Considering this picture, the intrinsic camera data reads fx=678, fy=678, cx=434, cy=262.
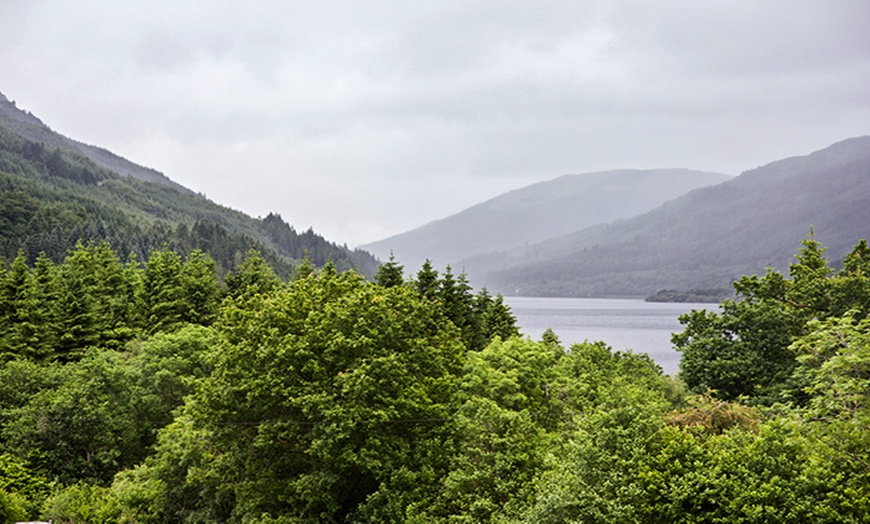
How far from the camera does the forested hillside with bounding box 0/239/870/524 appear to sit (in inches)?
631

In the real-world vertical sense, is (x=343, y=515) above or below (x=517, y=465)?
below

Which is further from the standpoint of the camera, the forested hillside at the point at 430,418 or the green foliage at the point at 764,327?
the green foliage at the point at 764,327

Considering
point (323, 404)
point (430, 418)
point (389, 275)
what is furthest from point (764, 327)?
point (389, 275)

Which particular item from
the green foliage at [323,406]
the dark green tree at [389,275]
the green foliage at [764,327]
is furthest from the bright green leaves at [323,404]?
the dark green tree at [389,275]

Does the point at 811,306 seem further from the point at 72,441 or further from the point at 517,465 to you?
the point at 72,441

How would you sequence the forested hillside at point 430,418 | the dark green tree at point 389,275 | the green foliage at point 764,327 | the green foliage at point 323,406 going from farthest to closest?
the dark green tree at point 389,275 → the green foliage at point 764,327 → the green foliage at point 323,406 → the forested hillside at point 430,418

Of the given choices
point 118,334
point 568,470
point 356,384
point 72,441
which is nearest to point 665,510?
point 568,470

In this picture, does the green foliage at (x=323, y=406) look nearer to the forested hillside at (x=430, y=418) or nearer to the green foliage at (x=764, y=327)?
the forested hillside at (x=430, y=418)

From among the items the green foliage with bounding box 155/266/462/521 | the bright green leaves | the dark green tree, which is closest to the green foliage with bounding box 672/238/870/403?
the bright green leaves

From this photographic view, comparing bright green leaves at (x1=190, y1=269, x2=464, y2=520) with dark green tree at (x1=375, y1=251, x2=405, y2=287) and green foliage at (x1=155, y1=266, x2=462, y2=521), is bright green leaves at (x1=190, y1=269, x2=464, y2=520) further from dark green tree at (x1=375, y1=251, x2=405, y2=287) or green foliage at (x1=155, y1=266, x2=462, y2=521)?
dark green tree at (x1=375, y1=251, x2=405, y2=287)

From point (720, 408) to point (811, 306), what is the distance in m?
18.4

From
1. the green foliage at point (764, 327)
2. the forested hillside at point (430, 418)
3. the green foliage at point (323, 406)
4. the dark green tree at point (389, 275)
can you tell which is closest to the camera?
the forested hillside at point (430, 418)

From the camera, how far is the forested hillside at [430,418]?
16.0m

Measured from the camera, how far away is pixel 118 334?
179ft
